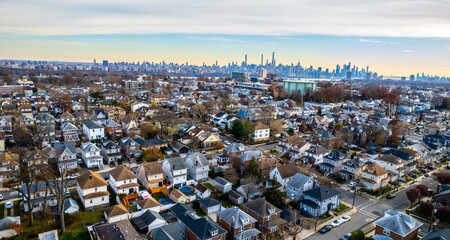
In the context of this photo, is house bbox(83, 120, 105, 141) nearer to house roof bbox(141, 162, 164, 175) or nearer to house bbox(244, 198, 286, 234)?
house roof bbox(141, 162, 164, 175)

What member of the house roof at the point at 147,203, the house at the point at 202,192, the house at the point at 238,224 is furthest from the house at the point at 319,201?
the house roof at the point at 147,203

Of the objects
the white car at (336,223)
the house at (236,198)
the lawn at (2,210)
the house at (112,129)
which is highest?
the house at (112,129)

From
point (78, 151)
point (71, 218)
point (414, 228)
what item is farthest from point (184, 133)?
point (414, 228)

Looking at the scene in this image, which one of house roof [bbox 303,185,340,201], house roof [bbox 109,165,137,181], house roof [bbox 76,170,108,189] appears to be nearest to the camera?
house roof [bbox 76,170,108,189]

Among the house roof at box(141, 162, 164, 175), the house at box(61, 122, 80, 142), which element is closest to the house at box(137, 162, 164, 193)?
the house roof at box(141, 162, 164, 175)

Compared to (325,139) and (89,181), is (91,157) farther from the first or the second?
(325,139)

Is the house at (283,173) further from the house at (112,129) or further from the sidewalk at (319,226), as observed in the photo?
the house at (112,129)
